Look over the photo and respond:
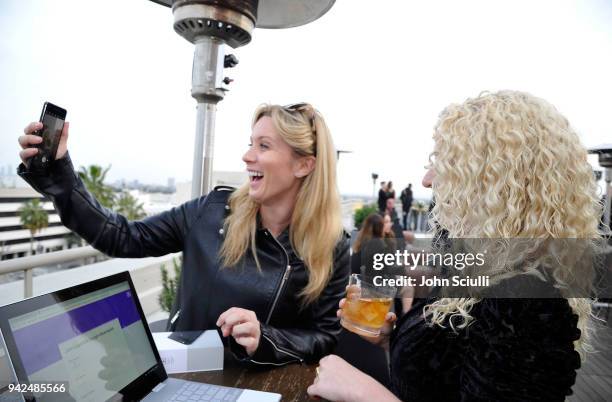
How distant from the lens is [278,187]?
140cm

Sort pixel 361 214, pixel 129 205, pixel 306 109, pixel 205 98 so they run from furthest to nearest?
pixel 129 205
pixel 361 214
pixel 205 98
pixel 306 109

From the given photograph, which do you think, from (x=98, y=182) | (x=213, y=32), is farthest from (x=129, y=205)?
(x=213, y=32)

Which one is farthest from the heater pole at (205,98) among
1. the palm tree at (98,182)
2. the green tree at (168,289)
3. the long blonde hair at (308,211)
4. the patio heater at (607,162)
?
the palm tree at (98,182)

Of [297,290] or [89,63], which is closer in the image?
[297,290]

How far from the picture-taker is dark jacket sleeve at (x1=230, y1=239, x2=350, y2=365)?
1041 mm

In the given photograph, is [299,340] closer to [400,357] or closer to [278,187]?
[400,357]

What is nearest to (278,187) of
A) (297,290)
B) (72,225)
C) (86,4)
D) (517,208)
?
(297,290)

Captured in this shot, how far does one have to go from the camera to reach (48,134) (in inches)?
38.8

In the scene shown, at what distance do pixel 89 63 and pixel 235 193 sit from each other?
4.14 metres

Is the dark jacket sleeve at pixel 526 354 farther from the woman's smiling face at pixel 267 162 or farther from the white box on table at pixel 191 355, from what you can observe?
the woman's smiling face at pixel 267 162

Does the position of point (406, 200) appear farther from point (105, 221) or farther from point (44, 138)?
point (44, 138)

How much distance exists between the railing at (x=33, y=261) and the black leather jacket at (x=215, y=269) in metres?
0.45

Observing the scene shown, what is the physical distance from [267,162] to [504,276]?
2.83 feet

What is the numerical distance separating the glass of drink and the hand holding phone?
922mm
